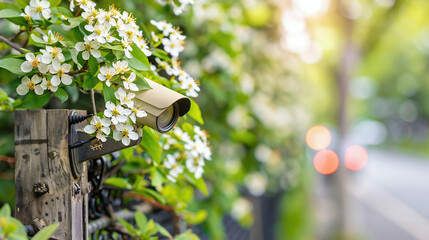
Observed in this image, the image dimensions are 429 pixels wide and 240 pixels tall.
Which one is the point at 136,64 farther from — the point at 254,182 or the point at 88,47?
the point at 254,182

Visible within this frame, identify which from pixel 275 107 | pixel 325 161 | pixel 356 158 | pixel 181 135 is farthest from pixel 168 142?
pixel 356 158

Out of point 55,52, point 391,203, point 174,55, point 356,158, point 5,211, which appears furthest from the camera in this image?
point 356,158

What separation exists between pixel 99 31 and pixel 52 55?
0.12 m

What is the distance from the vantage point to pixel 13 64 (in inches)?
38.3

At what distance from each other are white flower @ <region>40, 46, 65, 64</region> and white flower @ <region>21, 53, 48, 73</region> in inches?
0.7

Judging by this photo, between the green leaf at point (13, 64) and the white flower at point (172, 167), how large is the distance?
522mm

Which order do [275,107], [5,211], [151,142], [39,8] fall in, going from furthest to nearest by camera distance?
1. [275,107]
2. [151,142]
3. [39,8]
4. [5,211]

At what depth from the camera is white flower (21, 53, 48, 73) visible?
0.94 metres

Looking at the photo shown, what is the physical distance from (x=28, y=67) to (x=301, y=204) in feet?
17.9

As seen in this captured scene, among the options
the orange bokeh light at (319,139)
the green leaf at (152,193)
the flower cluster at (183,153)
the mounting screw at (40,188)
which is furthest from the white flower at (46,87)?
the orange bokeh light at (319,139)

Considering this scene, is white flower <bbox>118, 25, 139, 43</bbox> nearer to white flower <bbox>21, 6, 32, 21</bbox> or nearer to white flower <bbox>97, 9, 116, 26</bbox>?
white flower <bbox>97, 9, 116, 26</bbox>

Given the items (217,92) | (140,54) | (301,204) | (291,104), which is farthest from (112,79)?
(301,204)

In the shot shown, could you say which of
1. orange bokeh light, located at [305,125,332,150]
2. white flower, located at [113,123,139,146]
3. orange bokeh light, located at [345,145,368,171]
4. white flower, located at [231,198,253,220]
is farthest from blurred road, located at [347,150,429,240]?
white flower, located at [113,123,139,146]

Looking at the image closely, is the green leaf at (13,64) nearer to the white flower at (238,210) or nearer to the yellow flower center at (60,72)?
the yellow flower center at (60,72)
